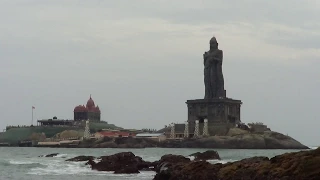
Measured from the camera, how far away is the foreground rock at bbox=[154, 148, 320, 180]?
32281mm

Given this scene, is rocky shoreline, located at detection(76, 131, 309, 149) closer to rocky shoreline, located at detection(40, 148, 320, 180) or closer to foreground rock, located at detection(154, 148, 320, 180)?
rocky shoreline, located at detection(40, 148, 320, 180)

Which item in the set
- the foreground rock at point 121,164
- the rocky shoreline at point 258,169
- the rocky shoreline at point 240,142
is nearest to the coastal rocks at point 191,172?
the rocky shoreline at point 258,169

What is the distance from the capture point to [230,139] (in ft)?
625

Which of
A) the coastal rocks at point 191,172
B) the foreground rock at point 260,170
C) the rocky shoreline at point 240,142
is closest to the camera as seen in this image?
the foreground rock at point 260,170

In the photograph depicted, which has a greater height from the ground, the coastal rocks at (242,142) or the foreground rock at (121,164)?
the coastal rocks at (242,142)

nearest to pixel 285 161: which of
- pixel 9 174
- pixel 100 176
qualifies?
pixel 100 176

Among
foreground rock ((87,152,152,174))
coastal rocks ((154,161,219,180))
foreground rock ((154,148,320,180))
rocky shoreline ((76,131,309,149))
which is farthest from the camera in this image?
rocky shoreline ((76,131,309,149))

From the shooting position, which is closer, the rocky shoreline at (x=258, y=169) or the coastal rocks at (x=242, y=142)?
the rocky shoreline at (x=258, y=169)

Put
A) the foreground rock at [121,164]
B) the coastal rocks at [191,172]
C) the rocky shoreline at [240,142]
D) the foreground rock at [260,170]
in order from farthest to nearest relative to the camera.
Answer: the rocky shoreline at [240,142], the foreground rock at [121,164], the coastal rocks at [191,172], the foreground rock at [260,170]

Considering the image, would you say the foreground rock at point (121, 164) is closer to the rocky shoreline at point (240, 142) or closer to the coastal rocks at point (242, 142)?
the rocky shoreline at point (240, 142)

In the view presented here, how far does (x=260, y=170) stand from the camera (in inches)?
1438

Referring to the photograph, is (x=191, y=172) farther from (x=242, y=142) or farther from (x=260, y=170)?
(x=242, y=142)

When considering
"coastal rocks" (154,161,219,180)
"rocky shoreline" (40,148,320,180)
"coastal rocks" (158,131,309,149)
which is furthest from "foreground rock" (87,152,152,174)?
"coastal rocks" (158,131,309,149)

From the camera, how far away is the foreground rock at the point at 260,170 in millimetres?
32281
